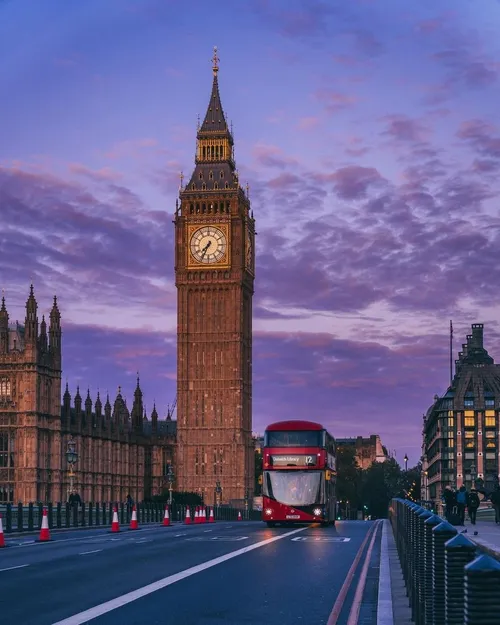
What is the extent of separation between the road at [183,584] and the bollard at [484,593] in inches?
286

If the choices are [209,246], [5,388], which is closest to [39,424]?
[5,388]

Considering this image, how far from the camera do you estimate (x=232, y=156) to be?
14650cm

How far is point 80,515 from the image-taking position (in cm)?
5328

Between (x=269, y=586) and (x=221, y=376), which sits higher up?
(x=221, y=376)

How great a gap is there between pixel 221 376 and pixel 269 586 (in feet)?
387

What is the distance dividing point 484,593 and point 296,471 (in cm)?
4029

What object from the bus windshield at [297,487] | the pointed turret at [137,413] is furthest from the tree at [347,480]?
the bus windshield at [297,487]

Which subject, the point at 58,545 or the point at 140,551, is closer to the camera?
the point at 140,551

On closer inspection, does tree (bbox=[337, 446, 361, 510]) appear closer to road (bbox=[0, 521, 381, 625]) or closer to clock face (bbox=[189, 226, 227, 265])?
clock face (bbox=[189, 226, 227, 265])

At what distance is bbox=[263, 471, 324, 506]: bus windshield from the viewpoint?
45906 mm

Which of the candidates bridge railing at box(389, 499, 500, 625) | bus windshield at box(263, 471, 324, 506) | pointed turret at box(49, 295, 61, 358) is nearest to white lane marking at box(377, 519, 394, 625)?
bridge railing at box(389, 499, 500, 625)

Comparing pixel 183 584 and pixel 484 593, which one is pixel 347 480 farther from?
pixel 484 593

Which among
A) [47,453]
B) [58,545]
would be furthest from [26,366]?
[58,545]

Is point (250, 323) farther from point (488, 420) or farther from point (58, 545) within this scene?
point (58, 545)
